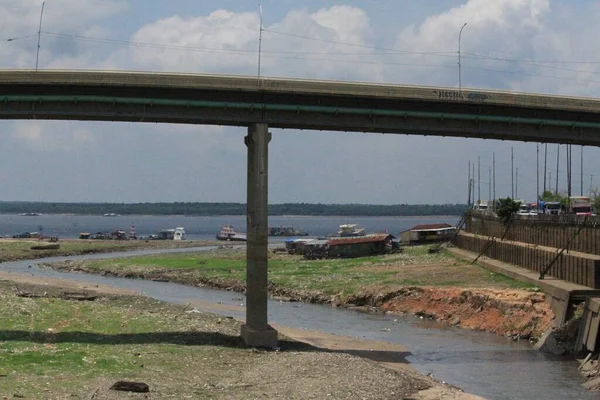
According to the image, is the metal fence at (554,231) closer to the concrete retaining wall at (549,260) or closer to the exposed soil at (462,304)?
the concrete retaining wall at (549,260)

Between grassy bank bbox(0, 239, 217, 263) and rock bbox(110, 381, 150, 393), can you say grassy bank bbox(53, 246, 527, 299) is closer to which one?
grassy bank bbox(0, 239, 217, 263)

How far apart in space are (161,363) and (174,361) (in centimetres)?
72

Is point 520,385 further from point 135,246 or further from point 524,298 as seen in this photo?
point 135,246

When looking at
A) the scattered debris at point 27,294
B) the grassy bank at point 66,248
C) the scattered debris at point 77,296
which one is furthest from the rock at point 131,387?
the grassy bank at point 66,248

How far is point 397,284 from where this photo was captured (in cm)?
7031

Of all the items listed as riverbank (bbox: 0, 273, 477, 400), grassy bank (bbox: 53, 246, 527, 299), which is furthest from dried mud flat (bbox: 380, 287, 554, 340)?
riverbank (bbox: 0, 273, 477, 400)

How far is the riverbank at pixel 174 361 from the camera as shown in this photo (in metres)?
28.4

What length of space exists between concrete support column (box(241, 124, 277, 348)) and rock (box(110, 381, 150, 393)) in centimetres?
1209

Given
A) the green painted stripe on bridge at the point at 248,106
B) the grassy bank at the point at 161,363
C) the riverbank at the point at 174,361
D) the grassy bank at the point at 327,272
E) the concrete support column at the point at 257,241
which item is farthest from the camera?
the grassy bank at the point at 327,272

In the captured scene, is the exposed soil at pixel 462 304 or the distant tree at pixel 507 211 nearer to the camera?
the exposed soil at pixel 462 304

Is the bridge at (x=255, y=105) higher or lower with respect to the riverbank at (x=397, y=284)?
higher

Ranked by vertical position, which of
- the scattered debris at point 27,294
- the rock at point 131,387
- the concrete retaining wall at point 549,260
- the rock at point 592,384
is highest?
the concrete retaining wall at point 549,260

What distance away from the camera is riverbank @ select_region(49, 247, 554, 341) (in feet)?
178

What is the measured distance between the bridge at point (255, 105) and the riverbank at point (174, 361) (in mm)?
3806
